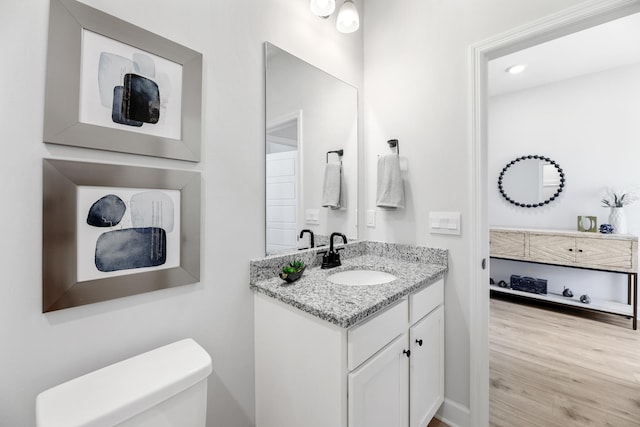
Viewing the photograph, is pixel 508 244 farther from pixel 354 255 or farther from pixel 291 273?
pixel 291 273

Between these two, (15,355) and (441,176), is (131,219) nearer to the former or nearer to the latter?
(15,355)

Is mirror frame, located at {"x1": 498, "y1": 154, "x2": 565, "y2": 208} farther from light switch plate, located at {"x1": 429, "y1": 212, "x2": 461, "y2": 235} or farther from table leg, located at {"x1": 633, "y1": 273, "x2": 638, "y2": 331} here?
light switch plate, located at {"x1": 429, "y1": 212, "x2": 461, "y2": 235}

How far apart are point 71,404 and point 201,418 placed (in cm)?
35

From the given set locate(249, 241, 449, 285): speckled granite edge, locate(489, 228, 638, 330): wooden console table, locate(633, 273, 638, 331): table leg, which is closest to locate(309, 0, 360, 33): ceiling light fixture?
locate(249, 241, 449, 285): speckled granite edge

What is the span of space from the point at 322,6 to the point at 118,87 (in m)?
1.10

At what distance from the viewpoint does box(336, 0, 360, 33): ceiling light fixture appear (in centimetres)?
150

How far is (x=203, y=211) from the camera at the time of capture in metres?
1.10

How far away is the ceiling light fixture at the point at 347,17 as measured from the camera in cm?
150

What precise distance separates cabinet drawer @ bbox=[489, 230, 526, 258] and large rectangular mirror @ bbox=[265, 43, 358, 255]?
244 centimetres

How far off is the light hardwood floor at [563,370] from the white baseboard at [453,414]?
216 mm

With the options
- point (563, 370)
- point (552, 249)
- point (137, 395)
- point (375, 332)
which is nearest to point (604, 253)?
point (552, 249)

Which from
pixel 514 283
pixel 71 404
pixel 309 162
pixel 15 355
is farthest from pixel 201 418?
pixel 514 283

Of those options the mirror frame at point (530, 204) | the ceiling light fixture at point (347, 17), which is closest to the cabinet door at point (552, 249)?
the mirror frame at point (530, 204)

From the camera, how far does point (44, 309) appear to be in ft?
2.52
